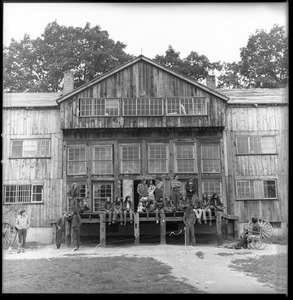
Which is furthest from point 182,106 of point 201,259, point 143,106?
point 201,259

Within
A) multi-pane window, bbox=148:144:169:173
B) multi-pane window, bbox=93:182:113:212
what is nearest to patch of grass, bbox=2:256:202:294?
multi-pane window, bbox=93:182:113:212

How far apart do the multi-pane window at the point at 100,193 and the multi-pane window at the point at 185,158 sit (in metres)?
4.25

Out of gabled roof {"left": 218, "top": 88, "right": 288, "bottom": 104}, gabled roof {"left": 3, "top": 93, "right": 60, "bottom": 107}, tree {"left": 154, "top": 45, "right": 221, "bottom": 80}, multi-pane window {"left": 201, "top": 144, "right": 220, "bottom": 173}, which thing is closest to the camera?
multi-pane window {"left": 201, "top": 144, "right": 220, "bottom": 173}

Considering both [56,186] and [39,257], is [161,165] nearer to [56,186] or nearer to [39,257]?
[56,186]

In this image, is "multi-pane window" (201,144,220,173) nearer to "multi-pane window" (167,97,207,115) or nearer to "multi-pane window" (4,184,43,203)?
"multi-pane window" (167,97,207,115)

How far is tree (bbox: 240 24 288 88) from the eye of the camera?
146 ft

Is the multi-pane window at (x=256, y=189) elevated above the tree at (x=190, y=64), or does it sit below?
below

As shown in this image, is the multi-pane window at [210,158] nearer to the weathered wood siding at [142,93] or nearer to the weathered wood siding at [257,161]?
the weathered wood siding at [257,161]

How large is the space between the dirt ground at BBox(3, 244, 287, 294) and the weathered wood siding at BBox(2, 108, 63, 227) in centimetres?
351

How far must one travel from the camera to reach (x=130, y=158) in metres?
26.0

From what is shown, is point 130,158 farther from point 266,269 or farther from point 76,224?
Answer: point 266,269

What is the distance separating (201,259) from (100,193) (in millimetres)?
10585

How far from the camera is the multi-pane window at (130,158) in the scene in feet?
84.6

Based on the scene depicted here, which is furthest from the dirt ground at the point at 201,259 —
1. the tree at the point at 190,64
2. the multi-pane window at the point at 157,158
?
the tree at the point at 190,64
